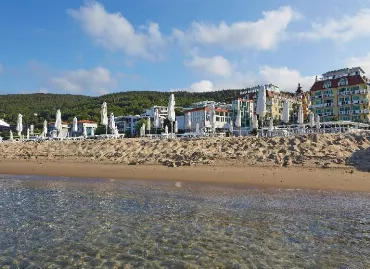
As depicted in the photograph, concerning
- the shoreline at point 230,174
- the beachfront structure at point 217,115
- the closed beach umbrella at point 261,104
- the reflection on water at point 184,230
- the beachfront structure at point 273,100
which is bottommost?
the reflection on water at point 184,230

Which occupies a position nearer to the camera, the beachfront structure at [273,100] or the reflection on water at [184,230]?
the reflection on water at [184,230]

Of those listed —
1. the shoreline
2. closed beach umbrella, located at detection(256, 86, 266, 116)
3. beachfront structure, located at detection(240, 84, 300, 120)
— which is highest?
beachfront structure, located at detection(240, 84, 300, 120)

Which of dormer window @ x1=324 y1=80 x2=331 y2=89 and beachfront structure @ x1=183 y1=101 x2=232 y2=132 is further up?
dormer window @ x1=324 y1=80 x2=331 y2=89

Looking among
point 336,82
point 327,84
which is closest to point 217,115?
point 327,84

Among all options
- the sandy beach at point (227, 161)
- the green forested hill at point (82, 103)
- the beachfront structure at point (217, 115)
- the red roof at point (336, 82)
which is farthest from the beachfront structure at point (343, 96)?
the green forested hill at point (82, 103)

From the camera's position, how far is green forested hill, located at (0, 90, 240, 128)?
11462cm

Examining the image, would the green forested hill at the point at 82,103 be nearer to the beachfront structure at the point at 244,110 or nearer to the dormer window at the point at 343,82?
the beachfront structure at the point at 244,110

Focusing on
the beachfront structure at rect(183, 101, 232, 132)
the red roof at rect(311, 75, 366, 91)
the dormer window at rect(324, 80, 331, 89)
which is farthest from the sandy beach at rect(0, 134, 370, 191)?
the dormer window at rect(324, 80, 331, 89)

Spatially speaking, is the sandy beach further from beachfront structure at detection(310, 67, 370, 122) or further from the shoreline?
beachfront structure at detection(310, 67, 370, 122)

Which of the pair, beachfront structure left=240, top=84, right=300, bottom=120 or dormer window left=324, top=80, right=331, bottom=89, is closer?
dormer window left=324, top=80, right=331, bottom=89

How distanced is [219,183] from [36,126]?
306 feet

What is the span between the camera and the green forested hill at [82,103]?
115 metres

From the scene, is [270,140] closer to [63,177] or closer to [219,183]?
[219,183]

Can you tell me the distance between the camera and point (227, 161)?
2436 cm
